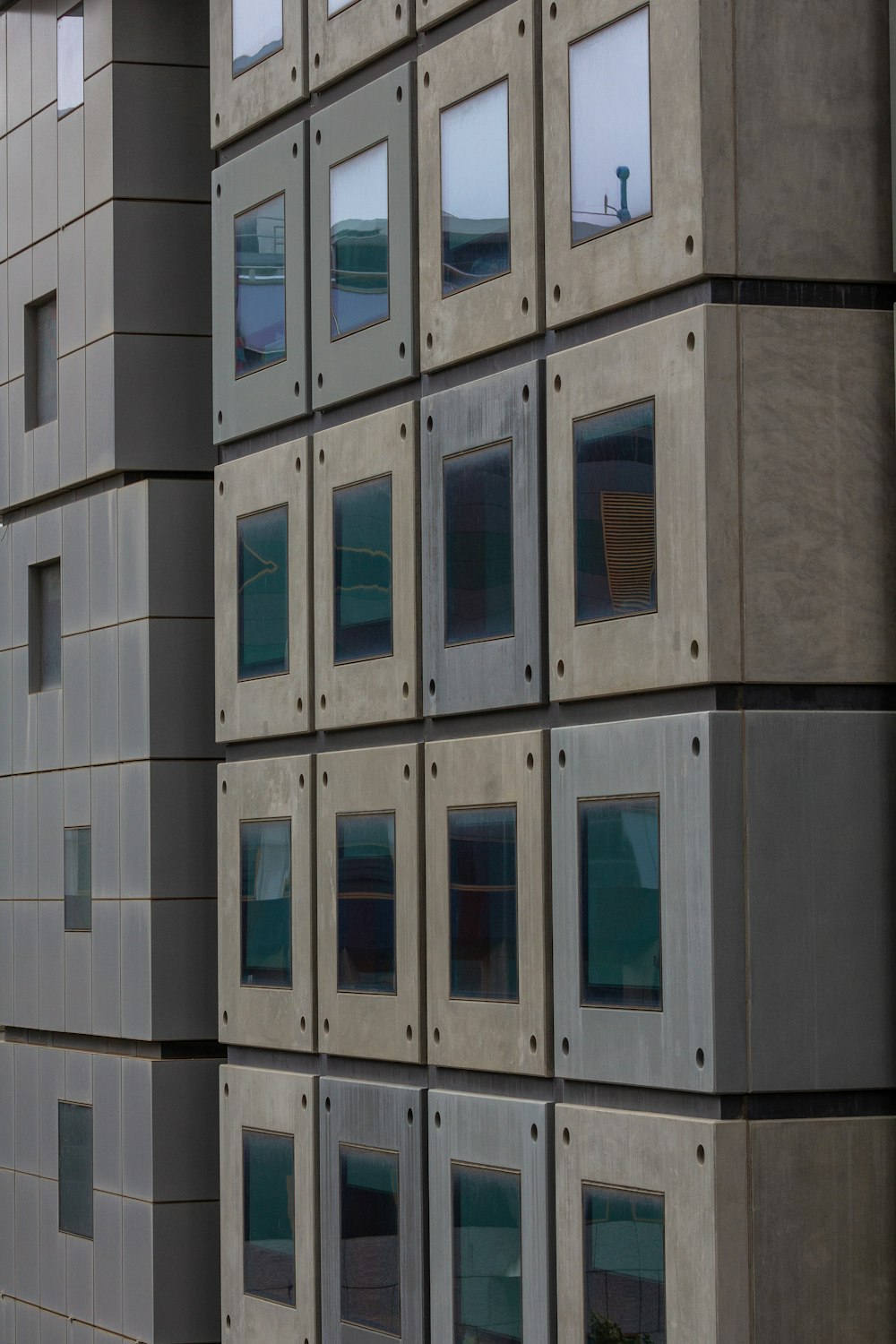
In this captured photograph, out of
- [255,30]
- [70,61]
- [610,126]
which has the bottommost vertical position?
[610,126]

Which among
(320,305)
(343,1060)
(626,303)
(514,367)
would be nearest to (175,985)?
(343,1060)

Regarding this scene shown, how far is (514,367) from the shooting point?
11.2 m

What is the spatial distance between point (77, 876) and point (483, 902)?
610cm

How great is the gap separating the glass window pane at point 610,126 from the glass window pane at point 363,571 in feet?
7.57

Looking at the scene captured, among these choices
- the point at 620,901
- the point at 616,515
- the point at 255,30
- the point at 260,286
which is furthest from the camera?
the point at 255,30

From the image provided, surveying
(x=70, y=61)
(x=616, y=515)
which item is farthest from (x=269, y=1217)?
(x=70, y=61)

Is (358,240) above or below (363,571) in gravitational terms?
above

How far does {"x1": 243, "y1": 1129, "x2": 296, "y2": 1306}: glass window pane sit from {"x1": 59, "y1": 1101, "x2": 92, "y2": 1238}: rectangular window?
2.87m

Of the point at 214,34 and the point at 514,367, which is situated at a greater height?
the point at 214,34

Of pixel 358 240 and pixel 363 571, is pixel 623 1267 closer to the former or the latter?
pixel 363 571

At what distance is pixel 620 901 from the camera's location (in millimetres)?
10117

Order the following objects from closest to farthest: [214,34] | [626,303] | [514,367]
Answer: [626,303] → [514,367] → [214,34]

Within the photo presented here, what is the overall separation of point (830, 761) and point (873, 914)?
0.67 metres

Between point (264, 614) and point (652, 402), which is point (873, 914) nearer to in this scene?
point (652, 402)
